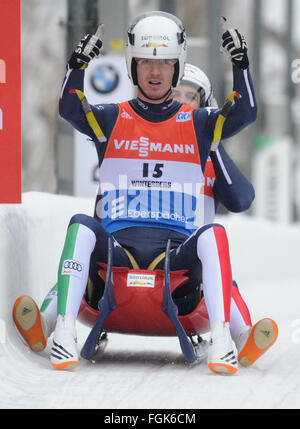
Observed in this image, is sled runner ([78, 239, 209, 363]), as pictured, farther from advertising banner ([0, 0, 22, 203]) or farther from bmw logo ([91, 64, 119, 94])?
bmw logo ([91, 64, 119, 94])

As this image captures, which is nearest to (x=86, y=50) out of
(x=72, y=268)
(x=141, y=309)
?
(x=72, y=268)

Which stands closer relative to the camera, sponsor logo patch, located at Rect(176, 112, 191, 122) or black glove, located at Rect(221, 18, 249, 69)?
black glove, located at Rect(221, 18, 249, 69)

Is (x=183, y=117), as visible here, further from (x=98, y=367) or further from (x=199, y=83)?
(x=98, y=367)

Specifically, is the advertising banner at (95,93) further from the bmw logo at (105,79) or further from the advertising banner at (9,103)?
the advertising banner at (9,103)

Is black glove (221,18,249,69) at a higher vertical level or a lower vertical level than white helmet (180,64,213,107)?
higher

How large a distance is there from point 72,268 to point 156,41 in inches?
40.5

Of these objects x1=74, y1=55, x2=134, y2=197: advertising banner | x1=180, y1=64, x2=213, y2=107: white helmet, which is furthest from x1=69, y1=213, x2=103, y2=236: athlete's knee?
x1=74, y1=55, x2=134, y2=197: advertising banner

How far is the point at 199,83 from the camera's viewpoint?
527 cm

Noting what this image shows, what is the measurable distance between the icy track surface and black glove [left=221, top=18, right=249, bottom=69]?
3.70 ft

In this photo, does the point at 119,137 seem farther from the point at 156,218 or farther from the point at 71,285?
the point at 71,285

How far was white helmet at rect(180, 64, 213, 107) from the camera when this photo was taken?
5246 mm

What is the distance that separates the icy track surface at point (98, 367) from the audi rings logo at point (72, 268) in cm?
35
